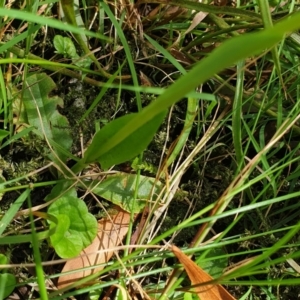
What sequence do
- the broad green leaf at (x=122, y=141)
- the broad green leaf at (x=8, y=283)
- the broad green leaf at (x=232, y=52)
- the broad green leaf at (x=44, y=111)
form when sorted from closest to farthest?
the broad green leaf at (x=232, y=52), the broad green leaf at (x=122, y=141), the broad green leaf at (x=8, y=283), the broad green leaf at (x=44, y=111)

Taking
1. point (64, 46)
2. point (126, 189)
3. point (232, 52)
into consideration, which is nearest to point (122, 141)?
point (126, 189)

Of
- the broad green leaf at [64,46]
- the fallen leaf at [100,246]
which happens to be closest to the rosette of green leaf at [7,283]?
A: the fallen leaf at [100,246]

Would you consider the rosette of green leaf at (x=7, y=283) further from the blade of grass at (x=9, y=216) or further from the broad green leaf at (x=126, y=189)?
the broad green leaf at (x=126, y=189)

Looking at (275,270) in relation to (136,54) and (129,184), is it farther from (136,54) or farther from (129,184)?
(136,54)

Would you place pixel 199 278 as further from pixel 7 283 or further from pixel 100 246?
pixel 7 283

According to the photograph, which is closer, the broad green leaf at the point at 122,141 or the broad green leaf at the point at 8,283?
the broad green leaf at the point at 122,141

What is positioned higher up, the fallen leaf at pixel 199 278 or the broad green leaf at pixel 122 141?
the broad green leaf at pixel 122 141

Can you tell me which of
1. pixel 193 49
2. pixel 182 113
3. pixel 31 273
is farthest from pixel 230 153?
pixel 31 273
